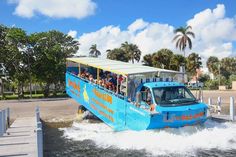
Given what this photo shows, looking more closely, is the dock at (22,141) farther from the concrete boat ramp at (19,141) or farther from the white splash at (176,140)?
the white splash at (176,140)

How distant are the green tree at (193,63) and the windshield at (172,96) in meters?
63.9

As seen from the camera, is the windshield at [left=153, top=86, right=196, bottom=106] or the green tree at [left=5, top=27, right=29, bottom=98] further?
the green tree at [left=5, top=27, right=29, bottom=98]

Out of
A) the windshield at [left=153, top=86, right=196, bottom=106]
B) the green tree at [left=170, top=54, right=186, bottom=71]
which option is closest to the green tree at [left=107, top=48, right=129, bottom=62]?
the green tree at [left=170, top=54, right=186, bottom=71]

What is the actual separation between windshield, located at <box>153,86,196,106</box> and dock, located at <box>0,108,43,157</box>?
16.4 feet

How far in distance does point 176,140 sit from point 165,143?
1.54ft

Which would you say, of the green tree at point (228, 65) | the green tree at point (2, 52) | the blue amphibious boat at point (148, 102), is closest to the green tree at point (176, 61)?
the green tree at point (2, 52)

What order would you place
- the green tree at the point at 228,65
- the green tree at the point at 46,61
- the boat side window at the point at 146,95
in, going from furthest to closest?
the green tree at the point at 228,65
the green tree at the point at 46,61
the boat side window at the point at 146,95

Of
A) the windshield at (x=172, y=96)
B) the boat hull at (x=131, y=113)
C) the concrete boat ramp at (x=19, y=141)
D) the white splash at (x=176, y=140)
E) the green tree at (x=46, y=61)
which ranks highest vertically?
the green tree at (x=46, y=61)

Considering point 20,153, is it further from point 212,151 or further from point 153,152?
point 212,151

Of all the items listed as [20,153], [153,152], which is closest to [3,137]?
[20,153]

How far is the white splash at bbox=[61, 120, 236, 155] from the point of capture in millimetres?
12922

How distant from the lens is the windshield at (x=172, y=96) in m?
14.4

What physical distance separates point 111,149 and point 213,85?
194 feet

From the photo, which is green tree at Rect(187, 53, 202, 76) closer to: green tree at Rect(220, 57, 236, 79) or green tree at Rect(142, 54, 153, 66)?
green tree at Rect(142, 54, 153, 66)
